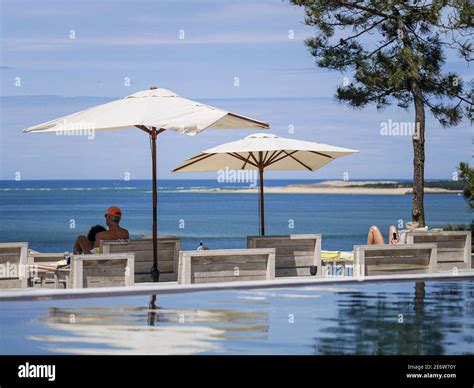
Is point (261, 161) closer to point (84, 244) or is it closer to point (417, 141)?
point (84, 244)

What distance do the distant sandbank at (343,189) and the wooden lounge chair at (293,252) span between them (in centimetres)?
9846

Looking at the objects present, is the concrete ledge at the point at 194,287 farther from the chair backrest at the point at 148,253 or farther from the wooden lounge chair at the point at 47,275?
the wooden lounge chair at the point at 47,275

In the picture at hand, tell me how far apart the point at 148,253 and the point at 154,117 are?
5.09 feet

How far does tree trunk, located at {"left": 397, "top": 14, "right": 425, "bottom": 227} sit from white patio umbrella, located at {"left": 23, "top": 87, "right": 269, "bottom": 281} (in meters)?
6.09

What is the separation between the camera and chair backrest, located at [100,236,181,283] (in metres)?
11.7

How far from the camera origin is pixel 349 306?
1041 cm

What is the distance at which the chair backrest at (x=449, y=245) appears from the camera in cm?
1330

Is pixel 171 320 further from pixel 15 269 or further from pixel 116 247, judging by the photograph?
pixel 15 269

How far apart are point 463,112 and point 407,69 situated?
1.41m

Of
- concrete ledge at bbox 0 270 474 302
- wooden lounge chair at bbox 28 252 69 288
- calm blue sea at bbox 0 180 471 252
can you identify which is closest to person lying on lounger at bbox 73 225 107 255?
wooden lounge chair at bbox 28 252 69 288

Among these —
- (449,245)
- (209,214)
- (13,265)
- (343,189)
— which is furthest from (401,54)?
(343,189)

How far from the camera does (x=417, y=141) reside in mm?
18641

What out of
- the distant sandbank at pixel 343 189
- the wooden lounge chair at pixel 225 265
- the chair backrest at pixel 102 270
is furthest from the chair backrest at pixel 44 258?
the distant sandbank at pixel 343 189
